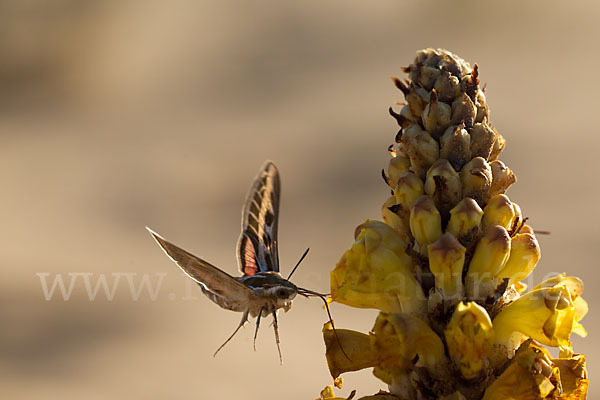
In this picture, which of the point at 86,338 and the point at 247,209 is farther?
the point at 86,338

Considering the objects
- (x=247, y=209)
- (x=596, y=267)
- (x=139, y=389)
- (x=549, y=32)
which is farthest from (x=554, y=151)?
(x=247, y=209)

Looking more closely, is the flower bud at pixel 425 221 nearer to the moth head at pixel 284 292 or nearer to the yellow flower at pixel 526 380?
the yellow flower at pixel 526 380

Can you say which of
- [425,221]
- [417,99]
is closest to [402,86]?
[417,99]

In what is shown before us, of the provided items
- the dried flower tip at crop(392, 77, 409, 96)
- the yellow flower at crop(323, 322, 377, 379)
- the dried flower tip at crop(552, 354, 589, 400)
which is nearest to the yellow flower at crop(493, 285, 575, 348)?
the dried flower tip at crop(552, 354, 589, 400)

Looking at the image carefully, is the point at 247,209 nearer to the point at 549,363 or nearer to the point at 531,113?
the point at 549,363

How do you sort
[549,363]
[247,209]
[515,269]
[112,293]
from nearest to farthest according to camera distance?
[549,363] < [515,269] < [247,209] < [112,293]

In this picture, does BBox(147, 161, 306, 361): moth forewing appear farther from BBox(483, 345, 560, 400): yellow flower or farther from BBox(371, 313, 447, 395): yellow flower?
BBox(483, 345, 560, 400): yellow flower
